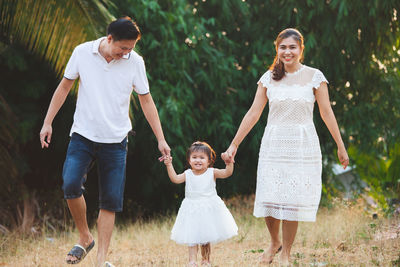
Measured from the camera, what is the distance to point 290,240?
456cm

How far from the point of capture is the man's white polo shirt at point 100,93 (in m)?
4.21

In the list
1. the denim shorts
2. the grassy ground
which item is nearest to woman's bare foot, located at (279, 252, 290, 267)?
the grassy ground

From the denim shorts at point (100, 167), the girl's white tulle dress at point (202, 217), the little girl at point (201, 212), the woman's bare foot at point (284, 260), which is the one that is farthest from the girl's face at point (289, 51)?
the woman's bare foot at point (284, 260)

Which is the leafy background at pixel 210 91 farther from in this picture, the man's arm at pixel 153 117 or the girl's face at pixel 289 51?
the girl's face at pixel 289 51

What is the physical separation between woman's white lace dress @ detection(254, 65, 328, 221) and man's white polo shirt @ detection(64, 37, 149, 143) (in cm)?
123

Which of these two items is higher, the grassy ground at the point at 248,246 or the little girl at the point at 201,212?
the little girl at the point at 201,212

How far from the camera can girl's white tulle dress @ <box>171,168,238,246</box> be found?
4457 millimetres

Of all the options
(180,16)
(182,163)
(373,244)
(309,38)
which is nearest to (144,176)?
(182,163)

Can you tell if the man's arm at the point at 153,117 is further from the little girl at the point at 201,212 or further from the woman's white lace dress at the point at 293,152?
the woman's white lace dress at the point at 293,152

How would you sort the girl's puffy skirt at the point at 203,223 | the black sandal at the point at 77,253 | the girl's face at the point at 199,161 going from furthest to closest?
the girl's face at the point at 199,161 → the girl's puffy skirt at the point at 203,223 → the black sandal at the point at 77,253

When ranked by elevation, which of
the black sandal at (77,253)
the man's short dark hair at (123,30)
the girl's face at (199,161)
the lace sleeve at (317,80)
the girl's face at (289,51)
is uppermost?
the man's short dark hair at (123,30)

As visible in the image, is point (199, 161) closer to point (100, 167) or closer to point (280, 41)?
point (100, 167)

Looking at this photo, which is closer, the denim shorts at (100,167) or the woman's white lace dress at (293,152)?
the denim shorts at (100,167)

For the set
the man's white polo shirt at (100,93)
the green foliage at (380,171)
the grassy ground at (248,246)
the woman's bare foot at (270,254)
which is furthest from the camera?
the green foliage at (380,171)
